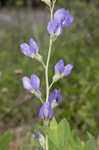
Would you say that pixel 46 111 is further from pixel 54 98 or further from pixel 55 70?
pixel 55 70

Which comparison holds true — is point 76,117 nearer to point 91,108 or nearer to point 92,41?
point 91,108

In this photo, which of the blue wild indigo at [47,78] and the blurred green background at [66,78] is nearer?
the blue wild indigo at [47,78]

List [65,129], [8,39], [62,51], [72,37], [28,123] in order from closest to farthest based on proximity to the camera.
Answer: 1. [65,129]
2. [28,123]
3. [62,51]
4. [72,37]
5. [8,39]

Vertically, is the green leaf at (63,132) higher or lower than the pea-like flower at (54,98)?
lower

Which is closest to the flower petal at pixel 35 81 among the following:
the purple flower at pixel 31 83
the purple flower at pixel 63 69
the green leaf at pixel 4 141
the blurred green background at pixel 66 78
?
the purple flower at pixel 31 83

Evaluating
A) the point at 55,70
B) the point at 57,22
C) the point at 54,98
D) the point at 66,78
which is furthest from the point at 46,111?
the point at 66,78

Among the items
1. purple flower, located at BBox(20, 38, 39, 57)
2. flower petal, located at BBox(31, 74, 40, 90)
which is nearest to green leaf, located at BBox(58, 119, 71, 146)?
flower petal, located at BBox(31, 74, 40, 90)

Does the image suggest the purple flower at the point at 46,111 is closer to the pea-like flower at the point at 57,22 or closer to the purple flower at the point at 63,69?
the purple flower at the point at 63,69

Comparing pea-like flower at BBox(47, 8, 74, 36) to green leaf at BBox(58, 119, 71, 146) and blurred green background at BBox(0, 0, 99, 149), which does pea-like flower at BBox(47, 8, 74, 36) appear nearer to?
green leaf at BBox(58, 119, 71, 146)

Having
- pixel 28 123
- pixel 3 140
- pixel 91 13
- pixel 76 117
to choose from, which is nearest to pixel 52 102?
pixel 3 140

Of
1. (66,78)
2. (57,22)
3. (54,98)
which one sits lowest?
(66,78)

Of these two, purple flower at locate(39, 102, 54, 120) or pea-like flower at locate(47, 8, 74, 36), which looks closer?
purple flower at locate(39, 102, 54, 120)
